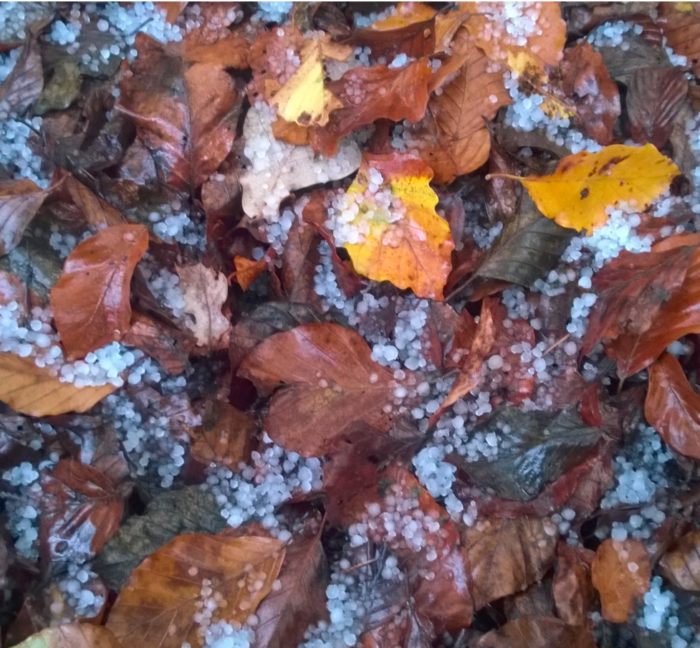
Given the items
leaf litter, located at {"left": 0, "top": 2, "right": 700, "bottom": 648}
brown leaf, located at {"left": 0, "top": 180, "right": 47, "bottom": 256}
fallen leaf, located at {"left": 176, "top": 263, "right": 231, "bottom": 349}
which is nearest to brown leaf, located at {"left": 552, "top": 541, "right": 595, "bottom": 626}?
leaf litter, located at {"left": 0, "top": 2, "right": 700, "bottom": 648}

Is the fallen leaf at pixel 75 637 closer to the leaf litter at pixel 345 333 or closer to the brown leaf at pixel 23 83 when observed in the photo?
the leaf litter at pixel 345 333

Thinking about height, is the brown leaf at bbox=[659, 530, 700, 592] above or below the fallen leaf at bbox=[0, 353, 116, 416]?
below

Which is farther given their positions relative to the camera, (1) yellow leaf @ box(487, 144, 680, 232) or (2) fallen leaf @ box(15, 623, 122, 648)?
(1) yellow leaf @ box(487, 144, 680, 232)

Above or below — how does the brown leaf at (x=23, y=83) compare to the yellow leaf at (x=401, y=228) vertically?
above

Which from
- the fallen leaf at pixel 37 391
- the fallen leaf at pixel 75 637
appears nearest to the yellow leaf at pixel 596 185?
the fallen leaf at pixel 37 391

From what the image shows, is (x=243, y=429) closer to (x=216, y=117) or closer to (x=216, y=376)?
(x=216, y=376)

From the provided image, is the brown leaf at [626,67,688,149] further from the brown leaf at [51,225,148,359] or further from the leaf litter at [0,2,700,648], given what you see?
the brown leaf at [51,225,148,359]

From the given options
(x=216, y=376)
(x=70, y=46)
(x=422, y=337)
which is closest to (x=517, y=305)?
(x=422, y=337)
